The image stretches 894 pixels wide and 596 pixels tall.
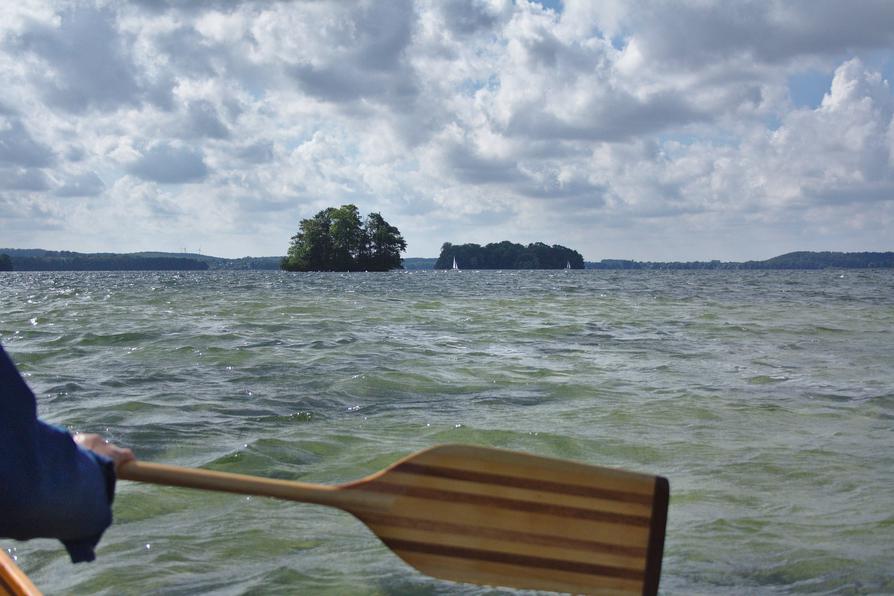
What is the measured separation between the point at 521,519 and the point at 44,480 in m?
1.78

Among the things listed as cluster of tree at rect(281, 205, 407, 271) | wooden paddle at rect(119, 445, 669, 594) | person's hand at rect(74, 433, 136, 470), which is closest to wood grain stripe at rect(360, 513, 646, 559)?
wooden paddle at rect(119, 445, 669, 594)

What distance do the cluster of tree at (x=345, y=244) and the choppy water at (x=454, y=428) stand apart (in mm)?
88331

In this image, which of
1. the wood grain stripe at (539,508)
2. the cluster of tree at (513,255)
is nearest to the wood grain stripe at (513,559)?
the wood grain stripe at (539,508)

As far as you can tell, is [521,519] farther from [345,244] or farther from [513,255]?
[513,255]

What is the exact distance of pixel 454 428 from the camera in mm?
8258

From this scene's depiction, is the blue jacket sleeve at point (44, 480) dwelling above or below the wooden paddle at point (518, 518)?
above

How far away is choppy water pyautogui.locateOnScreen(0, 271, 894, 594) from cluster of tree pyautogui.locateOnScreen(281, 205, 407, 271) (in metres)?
88.3

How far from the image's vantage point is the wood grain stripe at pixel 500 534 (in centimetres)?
325

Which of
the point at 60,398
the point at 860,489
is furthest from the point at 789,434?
the point at 60,398

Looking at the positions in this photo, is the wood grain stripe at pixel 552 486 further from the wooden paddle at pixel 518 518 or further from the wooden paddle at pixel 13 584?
the wooden paddle at pixel 13 584

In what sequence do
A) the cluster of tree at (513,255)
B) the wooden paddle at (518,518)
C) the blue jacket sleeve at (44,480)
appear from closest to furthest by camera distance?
1. the blue jacket sleeve at (44,480)
2. the wooden paddle at (518,518)
3. the cluster of tree at (513,255)

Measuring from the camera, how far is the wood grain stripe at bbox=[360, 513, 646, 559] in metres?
3.25

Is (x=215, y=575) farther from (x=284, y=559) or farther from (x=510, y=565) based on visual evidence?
(x=510, y=565)

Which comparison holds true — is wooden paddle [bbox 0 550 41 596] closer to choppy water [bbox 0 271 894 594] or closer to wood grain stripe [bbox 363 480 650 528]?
wood grain stripe [bbox 363 480 650 528]
